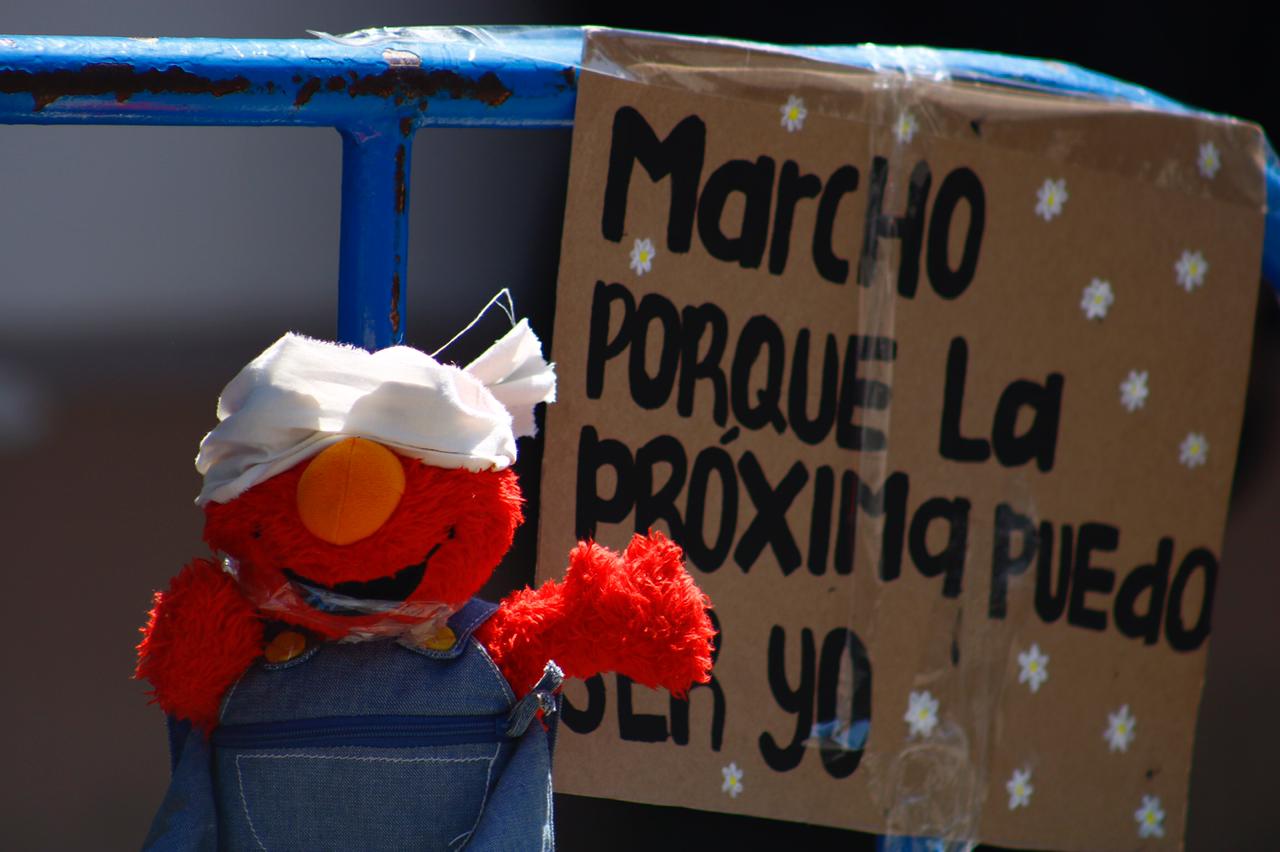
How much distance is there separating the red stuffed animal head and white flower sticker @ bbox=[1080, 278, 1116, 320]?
695 millimetres

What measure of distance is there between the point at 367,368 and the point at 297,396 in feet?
0.13

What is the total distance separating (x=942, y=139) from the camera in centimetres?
116

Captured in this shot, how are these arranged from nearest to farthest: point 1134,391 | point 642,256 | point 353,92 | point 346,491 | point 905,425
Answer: point 346,491 < point 353,92 < point 642,256 < point 905,425 < point 1134,391

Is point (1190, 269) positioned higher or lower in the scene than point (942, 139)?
lower

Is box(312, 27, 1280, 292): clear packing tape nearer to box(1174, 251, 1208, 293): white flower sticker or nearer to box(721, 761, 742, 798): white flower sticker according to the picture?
box(1174, 251, 1208, 293): white flower sticker

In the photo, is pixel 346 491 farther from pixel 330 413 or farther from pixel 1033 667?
pixel 1033 667

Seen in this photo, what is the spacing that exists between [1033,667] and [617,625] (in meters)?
0.63

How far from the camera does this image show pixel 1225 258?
1.32 metres

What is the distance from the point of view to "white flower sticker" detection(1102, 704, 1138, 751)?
1312 mm

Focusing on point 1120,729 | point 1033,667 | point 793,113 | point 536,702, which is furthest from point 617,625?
point 1120,729

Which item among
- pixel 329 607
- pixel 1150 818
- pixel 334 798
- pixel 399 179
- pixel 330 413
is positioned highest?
pixel 399 179

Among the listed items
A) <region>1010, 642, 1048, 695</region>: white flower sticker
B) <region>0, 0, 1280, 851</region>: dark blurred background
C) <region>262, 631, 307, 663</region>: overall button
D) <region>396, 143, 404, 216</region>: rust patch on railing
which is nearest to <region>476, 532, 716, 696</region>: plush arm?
<region>262, 631, 307, 663</region>: overall button

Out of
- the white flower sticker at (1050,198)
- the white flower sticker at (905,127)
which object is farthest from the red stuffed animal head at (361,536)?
the white flower sticker at (1050,198)

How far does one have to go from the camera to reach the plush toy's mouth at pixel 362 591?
75 centimetres
